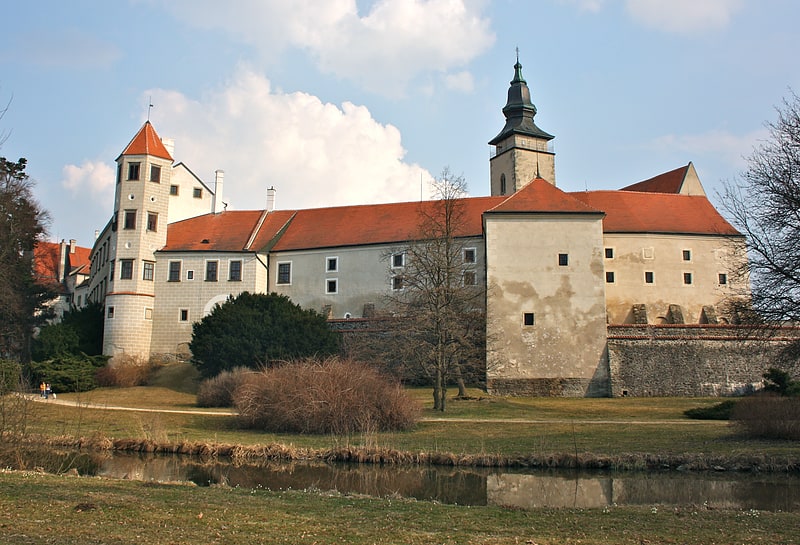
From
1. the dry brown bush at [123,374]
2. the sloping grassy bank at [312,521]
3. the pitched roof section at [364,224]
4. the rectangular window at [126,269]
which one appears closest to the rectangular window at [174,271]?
the rectangular window at [126,269]

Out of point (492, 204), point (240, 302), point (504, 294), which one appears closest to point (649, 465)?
point (504, 294)

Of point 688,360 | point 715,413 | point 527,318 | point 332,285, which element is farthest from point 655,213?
point 715,413

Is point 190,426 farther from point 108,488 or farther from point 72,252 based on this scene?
point 72,252

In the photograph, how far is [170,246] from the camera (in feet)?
144

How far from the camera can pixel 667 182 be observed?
169 feet

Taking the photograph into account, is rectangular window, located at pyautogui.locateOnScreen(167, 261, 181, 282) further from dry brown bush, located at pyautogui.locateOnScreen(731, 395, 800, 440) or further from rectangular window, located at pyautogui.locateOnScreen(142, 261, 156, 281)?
dry brown bush, located at pyautogui.locateOnScreen(731, 395, 800, 440)

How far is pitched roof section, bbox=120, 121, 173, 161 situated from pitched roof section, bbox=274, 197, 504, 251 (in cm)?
883

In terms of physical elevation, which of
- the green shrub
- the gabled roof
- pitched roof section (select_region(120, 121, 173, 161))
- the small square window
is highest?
pitched roof section (select_region(120, 121, 173, 161))

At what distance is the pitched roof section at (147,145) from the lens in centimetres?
4372

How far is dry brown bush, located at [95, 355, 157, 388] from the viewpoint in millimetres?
37031

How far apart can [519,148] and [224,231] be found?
79.3 ft

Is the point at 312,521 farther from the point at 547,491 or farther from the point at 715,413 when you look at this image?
the point at 715,413

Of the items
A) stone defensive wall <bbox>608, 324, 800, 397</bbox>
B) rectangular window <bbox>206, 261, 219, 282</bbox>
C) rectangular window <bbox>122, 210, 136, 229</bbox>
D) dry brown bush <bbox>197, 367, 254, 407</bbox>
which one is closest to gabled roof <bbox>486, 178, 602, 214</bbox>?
stone defensive wall <bbox>608, 324, 800, 397</bbox>

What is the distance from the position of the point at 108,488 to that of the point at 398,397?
1196 cm
